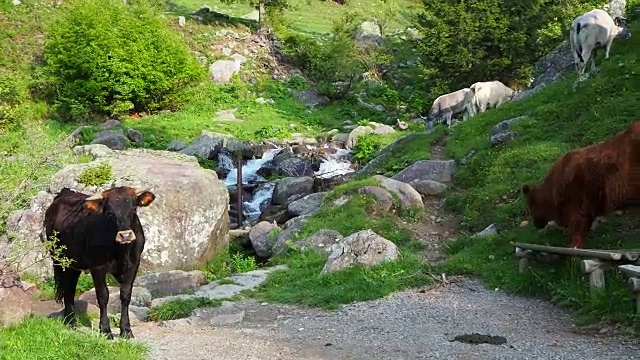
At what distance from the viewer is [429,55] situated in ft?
110

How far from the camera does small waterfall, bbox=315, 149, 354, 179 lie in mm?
24109

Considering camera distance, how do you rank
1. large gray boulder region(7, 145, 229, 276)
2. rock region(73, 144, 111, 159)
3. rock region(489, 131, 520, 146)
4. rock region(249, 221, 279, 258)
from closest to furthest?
large gray boulder region(7, 145, 229, 276), rock region(249, 221, 279, 258), rock region(489, 131, 520, 146), rock region(73, 144, 111, 159)

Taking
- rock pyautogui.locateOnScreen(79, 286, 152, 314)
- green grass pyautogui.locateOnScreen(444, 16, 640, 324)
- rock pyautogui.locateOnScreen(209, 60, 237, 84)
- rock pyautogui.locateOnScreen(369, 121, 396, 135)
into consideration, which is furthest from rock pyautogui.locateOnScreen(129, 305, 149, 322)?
rock pyautogui.locateOnScreen(209, 60, 237, 84)

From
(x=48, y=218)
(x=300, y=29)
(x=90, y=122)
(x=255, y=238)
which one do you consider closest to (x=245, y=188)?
(x=255, y=238)

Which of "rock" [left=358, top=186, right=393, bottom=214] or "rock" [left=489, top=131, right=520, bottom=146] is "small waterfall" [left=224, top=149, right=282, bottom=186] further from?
"rock" [left=489, top=131, right=520, bottom=146]

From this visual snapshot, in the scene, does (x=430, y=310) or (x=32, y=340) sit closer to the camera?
(x=32, y=340)

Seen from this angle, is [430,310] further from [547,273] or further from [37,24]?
[37,24]

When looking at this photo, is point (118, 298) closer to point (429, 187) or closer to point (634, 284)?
point (634, 284)

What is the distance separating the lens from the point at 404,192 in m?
15.6

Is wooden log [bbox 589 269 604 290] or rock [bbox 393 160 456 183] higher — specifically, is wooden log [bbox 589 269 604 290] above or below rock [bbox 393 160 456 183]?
below

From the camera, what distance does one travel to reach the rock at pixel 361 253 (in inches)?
452

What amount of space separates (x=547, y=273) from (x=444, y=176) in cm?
759

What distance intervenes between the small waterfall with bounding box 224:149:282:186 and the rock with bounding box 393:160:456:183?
8.06 meters

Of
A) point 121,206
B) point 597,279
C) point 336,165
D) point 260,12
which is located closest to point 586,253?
point 597,279
